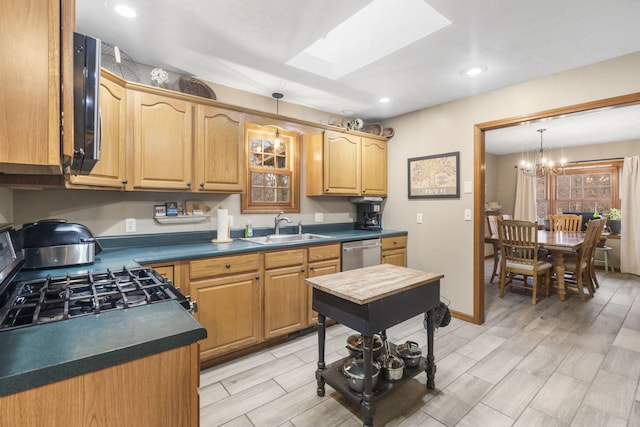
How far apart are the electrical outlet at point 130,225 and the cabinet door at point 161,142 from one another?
0.37m

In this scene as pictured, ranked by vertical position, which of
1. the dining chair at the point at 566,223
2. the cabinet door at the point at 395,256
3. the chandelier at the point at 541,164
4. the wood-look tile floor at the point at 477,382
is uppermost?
the chandelier at the point at 541,164

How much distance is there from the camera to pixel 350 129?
3574 mm

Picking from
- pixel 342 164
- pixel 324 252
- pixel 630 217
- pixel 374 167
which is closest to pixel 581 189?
pixel 630 217

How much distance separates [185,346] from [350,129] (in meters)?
3.16

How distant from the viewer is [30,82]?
657 millimetres

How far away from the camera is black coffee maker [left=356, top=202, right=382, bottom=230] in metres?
3.73

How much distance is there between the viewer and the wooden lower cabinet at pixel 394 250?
3408 millimetres

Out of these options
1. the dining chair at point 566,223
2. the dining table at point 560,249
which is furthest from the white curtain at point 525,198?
the dining table at point 560,249

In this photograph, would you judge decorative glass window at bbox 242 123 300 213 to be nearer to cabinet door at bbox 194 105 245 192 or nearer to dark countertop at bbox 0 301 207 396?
cabinet door at bbox 194 105 245 192

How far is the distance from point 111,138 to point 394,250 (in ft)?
9.60

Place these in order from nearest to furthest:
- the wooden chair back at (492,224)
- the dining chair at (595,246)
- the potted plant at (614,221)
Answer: the dining chair at (595,246) < the wooden chair back at (492,224) < the potted plant at (614,221)

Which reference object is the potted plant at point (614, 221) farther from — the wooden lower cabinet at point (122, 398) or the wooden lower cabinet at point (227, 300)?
the wooden lower cabinet at point (122, 398)

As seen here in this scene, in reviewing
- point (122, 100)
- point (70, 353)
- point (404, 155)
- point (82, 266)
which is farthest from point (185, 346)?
point (404, 155)

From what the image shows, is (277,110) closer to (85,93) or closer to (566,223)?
(85,93)
